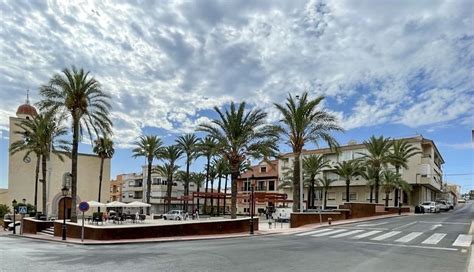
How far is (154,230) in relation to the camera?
2711cm

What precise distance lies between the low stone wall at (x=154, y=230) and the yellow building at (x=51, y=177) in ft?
79.2

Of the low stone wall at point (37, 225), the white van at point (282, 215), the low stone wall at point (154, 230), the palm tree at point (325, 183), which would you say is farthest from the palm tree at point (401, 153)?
the low stone wall at point (37, 225)

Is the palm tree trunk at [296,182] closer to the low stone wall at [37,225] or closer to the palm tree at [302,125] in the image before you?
the palm tree at [302,125]

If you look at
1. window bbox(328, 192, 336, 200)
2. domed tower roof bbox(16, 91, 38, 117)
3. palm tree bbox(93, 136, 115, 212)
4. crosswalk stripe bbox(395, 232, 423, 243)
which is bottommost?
window bbox(328, 192, 336, 200)

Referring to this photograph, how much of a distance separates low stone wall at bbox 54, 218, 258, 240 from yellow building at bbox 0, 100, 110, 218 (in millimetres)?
24133

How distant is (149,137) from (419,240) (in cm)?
4582

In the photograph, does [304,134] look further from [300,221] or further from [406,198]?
[406,198]

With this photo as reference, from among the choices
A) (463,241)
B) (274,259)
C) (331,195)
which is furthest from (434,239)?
(331,195)

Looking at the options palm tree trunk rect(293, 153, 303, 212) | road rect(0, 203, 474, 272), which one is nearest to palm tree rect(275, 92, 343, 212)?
palm tree trunk rect(293, 153, 303, 212)

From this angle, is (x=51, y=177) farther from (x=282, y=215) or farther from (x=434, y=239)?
(x=434, y=239)

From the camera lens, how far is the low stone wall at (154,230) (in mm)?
26125

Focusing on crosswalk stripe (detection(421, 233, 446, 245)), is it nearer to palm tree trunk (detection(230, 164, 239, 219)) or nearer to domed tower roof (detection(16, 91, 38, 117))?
palm tree trunk (detection(230, 164, 239, 219))

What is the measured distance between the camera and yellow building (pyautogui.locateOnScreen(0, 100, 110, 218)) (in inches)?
2239

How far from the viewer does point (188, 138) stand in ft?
220
